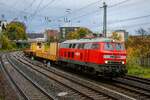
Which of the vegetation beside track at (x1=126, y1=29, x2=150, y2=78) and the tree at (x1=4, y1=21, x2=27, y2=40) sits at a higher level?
the tree at (x1=4, y1=21, x2=27, y2=40)

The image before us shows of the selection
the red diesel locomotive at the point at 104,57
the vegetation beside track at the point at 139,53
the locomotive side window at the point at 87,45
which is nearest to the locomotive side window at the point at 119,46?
the red diesel locomotive at the point at 104,57

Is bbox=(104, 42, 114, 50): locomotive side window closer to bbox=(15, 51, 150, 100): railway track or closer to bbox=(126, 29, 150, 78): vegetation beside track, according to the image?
bbox=(15, 51, 150, 100): railway track

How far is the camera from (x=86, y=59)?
91.4 feet

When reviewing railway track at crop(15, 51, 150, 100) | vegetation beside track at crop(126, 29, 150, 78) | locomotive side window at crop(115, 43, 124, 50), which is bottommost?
railway track at crop(15, 51, 150, 100)

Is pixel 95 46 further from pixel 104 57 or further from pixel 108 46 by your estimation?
pixel 104 57

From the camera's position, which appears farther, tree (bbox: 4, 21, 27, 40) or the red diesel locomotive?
tree (bbox: 4, 21, 27, 40)

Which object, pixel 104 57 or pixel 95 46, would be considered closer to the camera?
pixel 104 57

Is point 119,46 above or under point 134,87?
above

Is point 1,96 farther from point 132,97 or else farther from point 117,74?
point 117,74

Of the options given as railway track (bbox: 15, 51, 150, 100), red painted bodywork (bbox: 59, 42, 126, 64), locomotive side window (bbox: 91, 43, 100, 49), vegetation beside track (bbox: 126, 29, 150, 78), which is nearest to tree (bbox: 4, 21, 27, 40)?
vegetation beside track (bbox: 126, 29, 150, 78)

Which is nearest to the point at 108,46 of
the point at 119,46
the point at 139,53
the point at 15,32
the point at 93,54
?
the point at 119,46

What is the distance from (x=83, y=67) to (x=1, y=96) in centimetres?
1074

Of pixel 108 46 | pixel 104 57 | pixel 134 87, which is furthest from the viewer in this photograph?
pixel 108 46

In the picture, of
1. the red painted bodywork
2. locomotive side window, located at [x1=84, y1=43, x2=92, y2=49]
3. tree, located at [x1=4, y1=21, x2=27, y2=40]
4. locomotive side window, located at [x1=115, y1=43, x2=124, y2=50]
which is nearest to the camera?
the red painted bodywork
